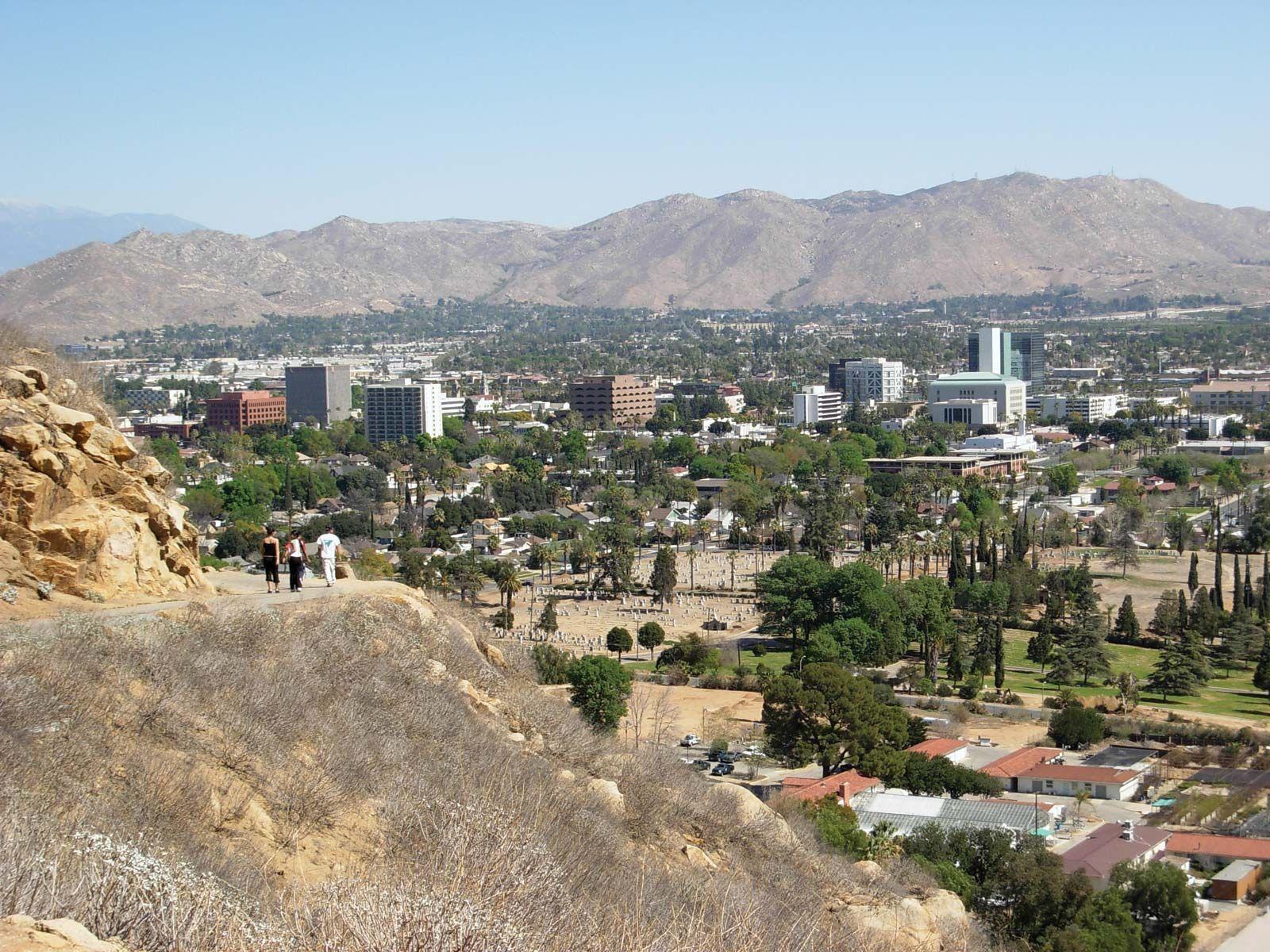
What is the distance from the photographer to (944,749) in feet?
100

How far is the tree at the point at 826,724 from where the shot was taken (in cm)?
2833

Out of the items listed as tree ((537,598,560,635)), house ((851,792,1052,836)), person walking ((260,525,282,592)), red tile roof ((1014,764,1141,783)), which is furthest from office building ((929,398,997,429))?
person walking ((260,525,282,592))

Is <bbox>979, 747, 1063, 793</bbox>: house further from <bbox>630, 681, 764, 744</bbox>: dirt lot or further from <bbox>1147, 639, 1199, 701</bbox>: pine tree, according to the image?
<bbox>1147, 639, 1199, 701</bbox>: pine tree

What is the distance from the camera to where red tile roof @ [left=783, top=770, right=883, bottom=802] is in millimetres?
24547

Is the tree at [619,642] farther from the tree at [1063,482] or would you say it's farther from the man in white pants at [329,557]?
the tree at [1063,482]

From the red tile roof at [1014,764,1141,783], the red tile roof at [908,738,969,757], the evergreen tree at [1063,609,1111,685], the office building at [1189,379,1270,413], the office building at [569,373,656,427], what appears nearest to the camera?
the red tile roof at [1014,764,1141,783]

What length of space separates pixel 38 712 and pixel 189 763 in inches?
41.1

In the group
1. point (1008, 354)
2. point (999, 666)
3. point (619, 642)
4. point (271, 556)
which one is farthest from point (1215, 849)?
point (1008, 354)

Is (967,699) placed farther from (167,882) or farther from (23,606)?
(167,882)

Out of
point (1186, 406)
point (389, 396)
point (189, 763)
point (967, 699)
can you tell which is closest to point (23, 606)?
point (189, 763)

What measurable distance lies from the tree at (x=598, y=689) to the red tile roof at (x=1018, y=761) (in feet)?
22.5

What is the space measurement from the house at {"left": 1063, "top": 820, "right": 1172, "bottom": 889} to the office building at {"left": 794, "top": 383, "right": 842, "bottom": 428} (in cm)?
8024

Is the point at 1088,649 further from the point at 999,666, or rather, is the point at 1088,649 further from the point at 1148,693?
the point at 999,666

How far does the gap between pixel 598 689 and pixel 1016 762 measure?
27.1 feet
